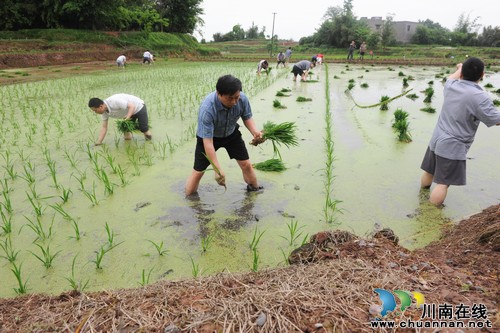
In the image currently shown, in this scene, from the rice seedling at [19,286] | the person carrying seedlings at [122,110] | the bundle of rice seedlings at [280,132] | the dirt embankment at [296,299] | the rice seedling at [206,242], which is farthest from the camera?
the person carrying seedlings at [122,110]

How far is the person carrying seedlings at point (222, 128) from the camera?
258 cm

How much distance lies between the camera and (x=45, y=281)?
2137 millimetres

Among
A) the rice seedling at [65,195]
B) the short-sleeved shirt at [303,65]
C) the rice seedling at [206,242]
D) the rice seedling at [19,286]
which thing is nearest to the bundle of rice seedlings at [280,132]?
the rice seedling at [206,242]

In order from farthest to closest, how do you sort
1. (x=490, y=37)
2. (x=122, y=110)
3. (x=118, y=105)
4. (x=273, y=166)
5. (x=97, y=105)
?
(x=490, y=37) < (x=122, y=110) < (x=118, y=105) < (x=97, y=105) < (x=273, y=166)

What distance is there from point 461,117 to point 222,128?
2.14m

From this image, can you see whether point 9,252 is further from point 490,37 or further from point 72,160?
point 490,37

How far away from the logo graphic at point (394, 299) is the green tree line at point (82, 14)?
25081mm

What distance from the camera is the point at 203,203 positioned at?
10.5 ft

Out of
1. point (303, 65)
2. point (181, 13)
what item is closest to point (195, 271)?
point (303, 65)

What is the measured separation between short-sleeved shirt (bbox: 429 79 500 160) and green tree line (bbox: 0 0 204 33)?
79.1 feet

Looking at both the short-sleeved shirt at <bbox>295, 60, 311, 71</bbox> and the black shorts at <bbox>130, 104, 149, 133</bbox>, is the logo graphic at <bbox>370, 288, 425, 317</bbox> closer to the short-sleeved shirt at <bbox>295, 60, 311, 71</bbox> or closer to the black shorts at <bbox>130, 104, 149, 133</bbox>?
the black shorts at <bbox>130, 104, 149, 133</bbox>

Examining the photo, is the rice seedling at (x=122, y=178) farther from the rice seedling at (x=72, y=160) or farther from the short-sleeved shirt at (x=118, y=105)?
the short-sleeved shirt at (x=118, y=105)

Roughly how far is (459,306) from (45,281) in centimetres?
238

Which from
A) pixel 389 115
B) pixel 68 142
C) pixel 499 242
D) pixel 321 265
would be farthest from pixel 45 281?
pixel 389 115
